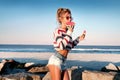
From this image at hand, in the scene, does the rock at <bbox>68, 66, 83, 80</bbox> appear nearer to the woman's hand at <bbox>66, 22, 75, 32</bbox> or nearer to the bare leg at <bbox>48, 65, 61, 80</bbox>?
the bare leg at <bbox>48, 65, 61, 80</bbox>

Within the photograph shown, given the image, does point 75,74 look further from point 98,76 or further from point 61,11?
point 61,11

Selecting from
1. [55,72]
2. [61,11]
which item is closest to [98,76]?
[55,72]

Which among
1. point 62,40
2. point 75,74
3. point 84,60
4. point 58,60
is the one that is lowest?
point 84,60

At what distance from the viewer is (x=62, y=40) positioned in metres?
6.17

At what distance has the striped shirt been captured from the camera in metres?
6.16

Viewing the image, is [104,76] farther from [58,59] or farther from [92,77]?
[58,59]

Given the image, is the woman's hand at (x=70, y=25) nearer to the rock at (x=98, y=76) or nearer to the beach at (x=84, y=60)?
the rock at (x=98, y=76)

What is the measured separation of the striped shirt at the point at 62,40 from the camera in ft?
20.2

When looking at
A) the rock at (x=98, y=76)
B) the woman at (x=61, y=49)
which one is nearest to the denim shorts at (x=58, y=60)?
the woman at (x=61, y=49)

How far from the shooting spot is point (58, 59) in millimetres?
6191

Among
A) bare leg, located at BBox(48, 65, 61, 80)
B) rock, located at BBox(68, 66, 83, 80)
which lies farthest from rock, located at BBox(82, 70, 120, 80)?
bare leg, located at BBox(48, 65, 61, 80)

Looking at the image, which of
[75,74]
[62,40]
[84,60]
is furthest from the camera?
[84,60]

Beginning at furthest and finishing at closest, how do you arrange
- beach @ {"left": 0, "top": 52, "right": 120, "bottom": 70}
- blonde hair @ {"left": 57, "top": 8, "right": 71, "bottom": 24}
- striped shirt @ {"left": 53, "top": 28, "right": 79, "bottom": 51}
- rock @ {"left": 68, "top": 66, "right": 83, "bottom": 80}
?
beach @ {"left": 0, "top": 52, "right": 120, "bottom": 70}, rock @ {"left": 68, "top": 66, "right": 83, "bottom": 80}, blonde hair @ {"left": 57, "top": 8, "right": 71, "bottom": 24}, striped shirt @ {"left": 53, "top": 28, "right": 79, "bottom": 51}

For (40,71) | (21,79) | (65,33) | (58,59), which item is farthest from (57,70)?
(40,71)
